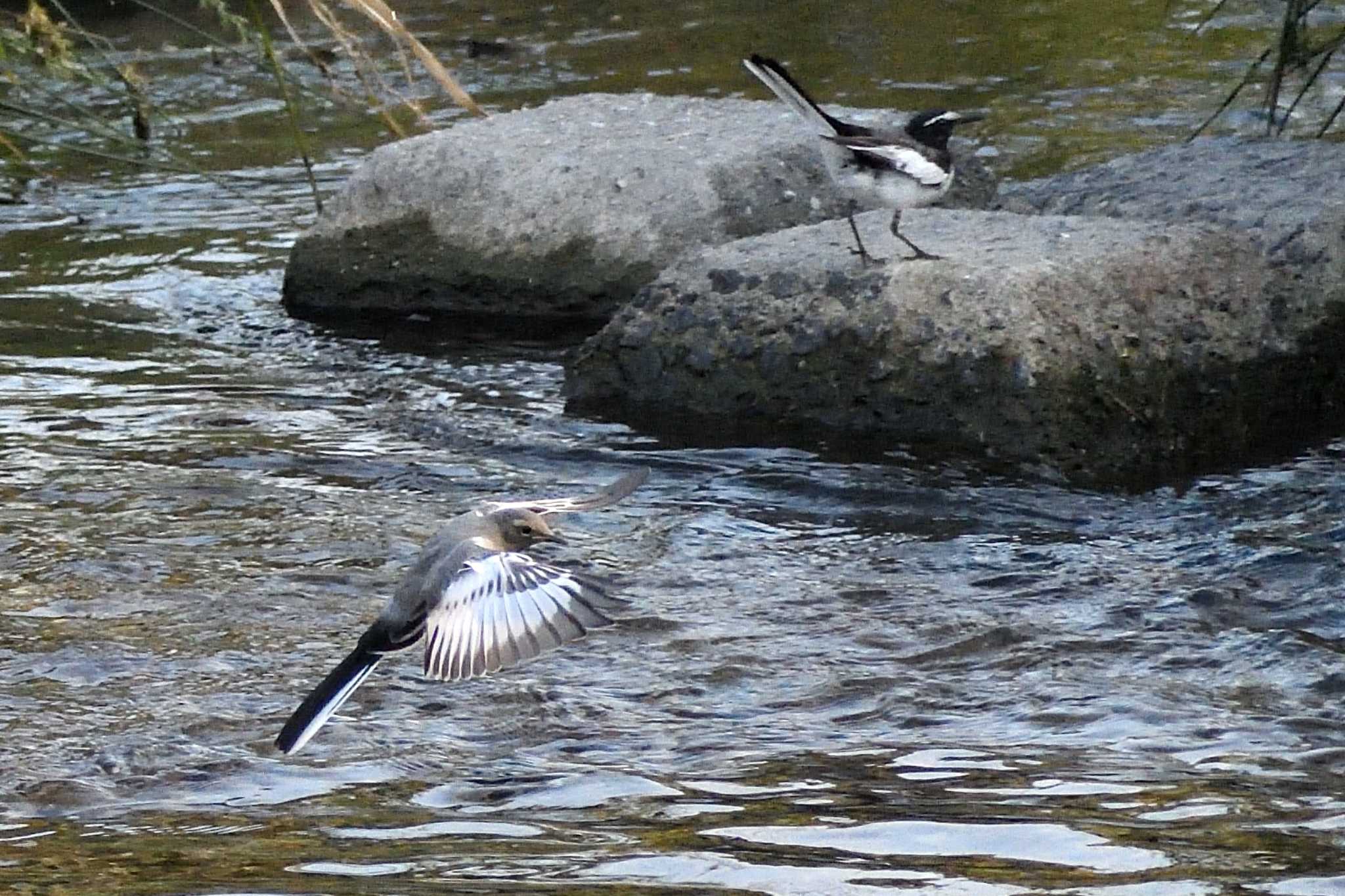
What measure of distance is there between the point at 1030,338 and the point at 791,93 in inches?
39.5

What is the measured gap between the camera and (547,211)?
27.2 ft

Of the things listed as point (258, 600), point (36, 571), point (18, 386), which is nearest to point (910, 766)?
point (258, 600)

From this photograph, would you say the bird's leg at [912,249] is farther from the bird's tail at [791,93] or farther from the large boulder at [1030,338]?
the bird's tail at [791,93]

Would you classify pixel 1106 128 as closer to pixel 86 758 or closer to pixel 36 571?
pixel 36 571

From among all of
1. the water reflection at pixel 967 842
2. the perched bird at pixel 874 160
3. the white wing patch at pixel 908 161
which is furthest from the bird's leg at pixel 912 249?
the water reflection at pixel 967 842

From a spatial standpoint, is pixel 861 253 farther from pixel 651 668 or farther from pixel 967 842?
pixel 967 842

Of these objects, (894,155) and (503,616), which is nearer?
(503,616)

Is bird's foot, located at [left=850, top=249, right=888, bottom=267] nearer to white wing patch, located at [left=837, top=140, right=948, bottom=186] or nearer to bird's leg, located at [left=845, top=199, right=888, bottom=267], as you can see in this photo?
bird's leg, located at [left=845, top=199, right=888, bottom=267]

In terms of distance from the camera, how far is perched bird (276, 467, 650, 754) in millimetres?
3832

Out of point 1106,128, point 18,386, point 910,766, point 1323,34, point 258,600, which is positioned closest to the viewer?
point 910,766

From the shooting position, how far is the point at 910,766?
13.8 ft

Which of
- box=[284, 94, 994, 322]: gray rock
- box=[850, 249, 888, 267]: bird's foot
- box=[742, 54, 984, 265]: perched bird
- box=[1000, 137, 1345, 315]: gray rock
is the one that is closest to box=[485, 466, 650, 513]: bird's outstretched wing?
box=[742, 54, 984, 265]: perched bird

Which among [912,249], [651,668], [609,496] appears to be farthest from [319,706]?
[912,249]

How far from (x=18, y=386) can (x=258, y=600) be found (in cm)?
265
